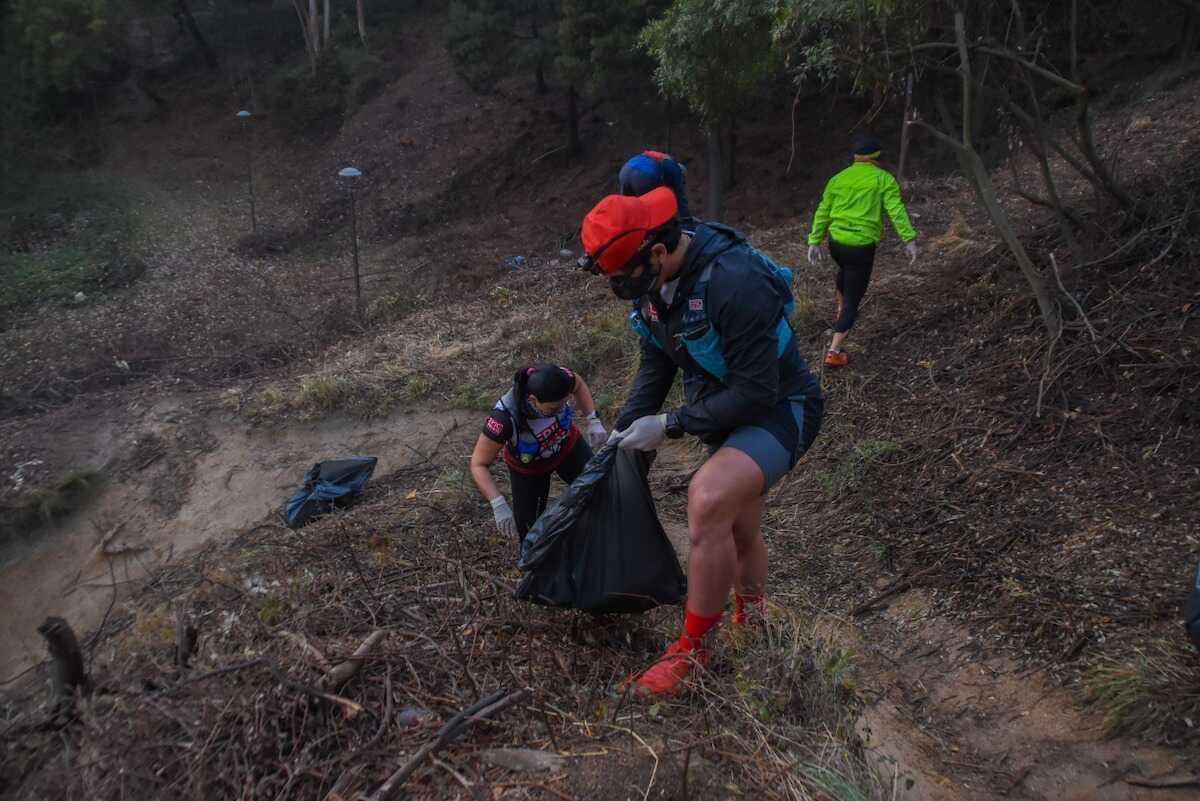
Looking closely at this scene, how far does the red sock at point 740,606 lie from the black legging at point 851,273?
3.20 metres

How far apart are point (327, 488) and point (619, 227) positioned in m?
4.73

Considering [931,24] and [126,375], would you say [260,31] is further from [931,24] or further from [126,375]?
[931,24]

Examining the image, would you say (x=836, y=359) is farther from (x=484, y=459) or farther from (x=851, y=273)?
(x=484, y=459)

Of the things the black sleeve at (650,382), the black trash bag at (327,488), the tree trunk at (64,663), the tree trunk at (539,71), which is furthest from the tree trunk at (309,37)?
the tree trunk at (64,663)

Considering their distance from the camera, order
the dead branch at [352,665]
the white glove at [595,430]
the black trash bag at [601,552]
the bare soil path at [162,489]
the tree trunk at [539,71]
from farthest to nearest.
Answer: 1. the tree trunk at [539,71]
2. the bare soil path at [162,489]
3. the white glove at [595,430]
4. the black trash bag at [601,552]
5. the dead branch at [352,665]

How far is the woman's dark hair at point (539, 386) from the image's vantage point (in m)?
3.73

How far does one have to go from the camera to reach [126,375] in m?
10.3

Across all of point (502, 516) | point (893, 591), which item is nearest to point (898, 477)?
point (893, 591)

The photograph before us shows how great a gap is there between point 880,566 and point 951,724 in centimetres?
109

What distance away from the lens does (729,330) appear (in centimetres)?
250

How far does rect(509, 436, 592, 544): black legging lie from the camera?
4082 millimetres

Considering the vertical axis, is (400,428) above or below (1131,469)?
below

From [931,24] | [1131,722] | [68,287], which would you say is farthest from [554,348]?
[68,287]

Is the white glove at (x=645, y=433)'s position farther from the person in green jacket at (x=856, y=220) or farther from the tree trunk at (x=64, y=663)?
the person in green jacket at (x=856, y=220)
